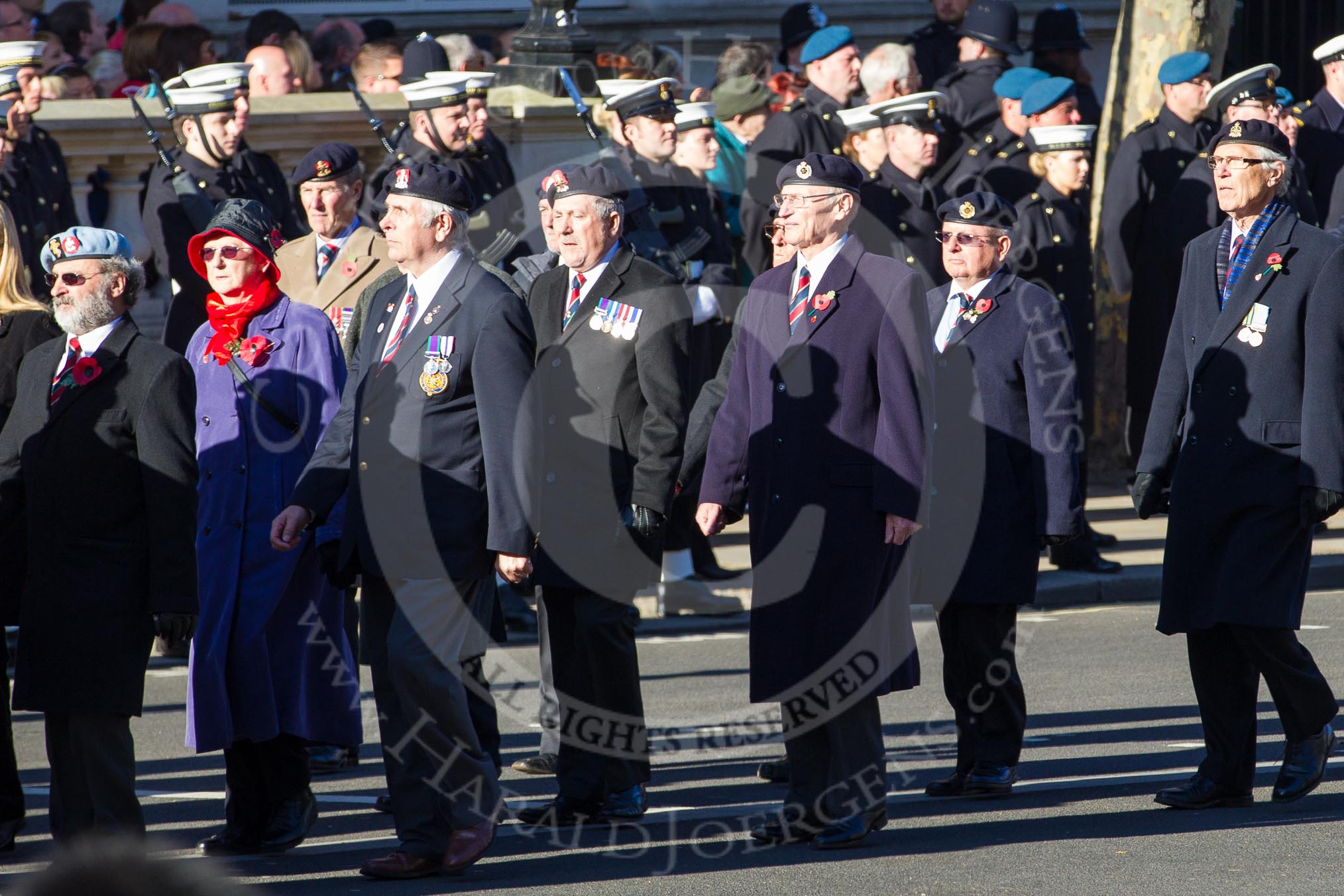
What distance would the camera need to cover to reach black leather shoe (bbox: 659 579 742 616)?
1055 centimetres

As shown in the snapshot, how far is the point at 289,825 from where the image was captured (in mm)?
6219

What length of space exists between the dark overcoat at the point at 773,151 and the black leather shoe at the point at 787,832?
18.7 feet

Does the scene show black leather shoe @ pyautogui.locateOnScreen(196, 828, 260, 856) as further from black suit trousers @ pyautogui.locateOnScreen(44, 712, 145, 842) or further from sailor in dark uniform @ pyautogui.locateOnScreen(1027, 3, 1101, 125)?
sailor in dark uniform @ pyautogui.locateOnScreen(1027, 3, 1101, 125)

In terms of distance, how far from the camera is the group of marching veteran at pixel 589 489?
5777 mm

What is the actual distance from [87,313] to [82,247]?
182 millimetres

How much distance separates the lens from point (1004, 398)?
7.17 m

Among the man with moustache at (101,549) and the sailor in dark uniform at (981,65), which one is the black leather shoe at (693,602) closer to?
the sailor in dark uniform at (981,65)

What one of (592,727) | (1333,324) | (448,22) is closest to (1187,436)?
(1333,324)

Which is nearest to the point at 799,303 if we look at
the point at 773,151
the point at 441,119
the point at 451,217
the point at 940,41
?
the point at 451,217

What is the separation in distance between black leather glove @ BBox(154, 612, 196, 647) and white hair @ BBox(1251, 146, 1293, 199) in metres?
3.48

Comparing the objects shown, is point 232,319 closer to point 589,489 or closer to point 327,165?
point 589,489

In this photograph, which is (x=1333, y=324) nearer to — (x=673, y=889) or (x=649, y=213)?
(x=673, y=889)

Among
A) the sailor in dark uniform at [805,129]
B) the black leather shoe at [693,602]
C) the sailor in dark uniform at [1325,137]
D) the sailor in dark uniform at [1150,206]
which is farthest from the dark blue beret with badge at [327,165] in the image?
the sailor in dark uniform at [1325,137]

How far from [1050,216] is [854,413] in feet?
16.1
